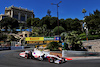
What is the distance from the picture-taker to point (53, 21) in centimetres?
7144

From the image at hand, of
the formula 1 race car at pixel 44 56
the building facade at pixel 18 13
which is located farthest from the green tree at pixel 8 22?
the formula 1 race car at pixel 44 56

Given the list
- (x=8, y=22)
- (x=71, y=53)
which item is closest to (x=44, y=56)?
(x=71, y=53)

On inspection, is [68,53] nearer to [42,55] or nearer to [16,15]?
[42,55]

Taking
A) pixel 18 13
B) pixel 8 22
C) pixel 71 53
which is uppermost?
pixel 18 13

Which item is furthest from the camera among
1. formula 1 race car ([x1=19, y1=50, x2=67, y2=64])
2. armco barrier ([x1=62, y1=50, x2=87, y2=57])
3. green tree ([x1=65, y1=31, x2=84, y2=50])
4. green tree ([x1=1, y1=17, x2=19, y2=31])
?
green tree ([x1=1, y1=17, x2=19, y2=31])

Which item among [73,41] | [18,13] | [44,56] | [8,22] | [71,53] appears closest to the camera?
[44,56]

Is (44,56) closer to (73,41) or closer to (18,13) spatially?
(73,41)

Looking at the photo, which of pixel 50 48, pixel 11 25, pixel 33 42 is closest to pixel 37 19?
pixel 11 25

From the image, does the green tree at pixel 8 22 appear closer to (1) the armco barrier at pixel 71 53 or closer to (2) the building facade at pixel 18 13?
(2) the building facade at pixel 18 13

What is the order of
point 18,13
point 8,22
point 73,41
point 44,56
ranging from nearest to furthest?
point 44,56
point 73,41
point 8,22
point 18,13

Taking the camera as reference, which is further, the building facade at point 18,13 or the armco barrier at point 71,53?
the building facade at point 18,13

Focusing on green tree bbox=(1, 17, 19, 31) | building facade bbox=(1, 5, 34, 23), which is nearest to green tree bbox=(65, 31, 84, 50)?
green tree bbox=(1, 17, 19, 31)

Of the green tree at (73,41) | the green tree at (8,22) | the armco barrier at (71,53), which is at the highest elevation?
the green tree at (8,22)

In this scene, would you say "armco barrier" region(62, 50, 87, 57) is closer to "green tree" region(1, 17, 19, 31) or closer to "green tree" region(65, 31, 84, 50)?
"green tree" region(65, 31, 84, 50)
